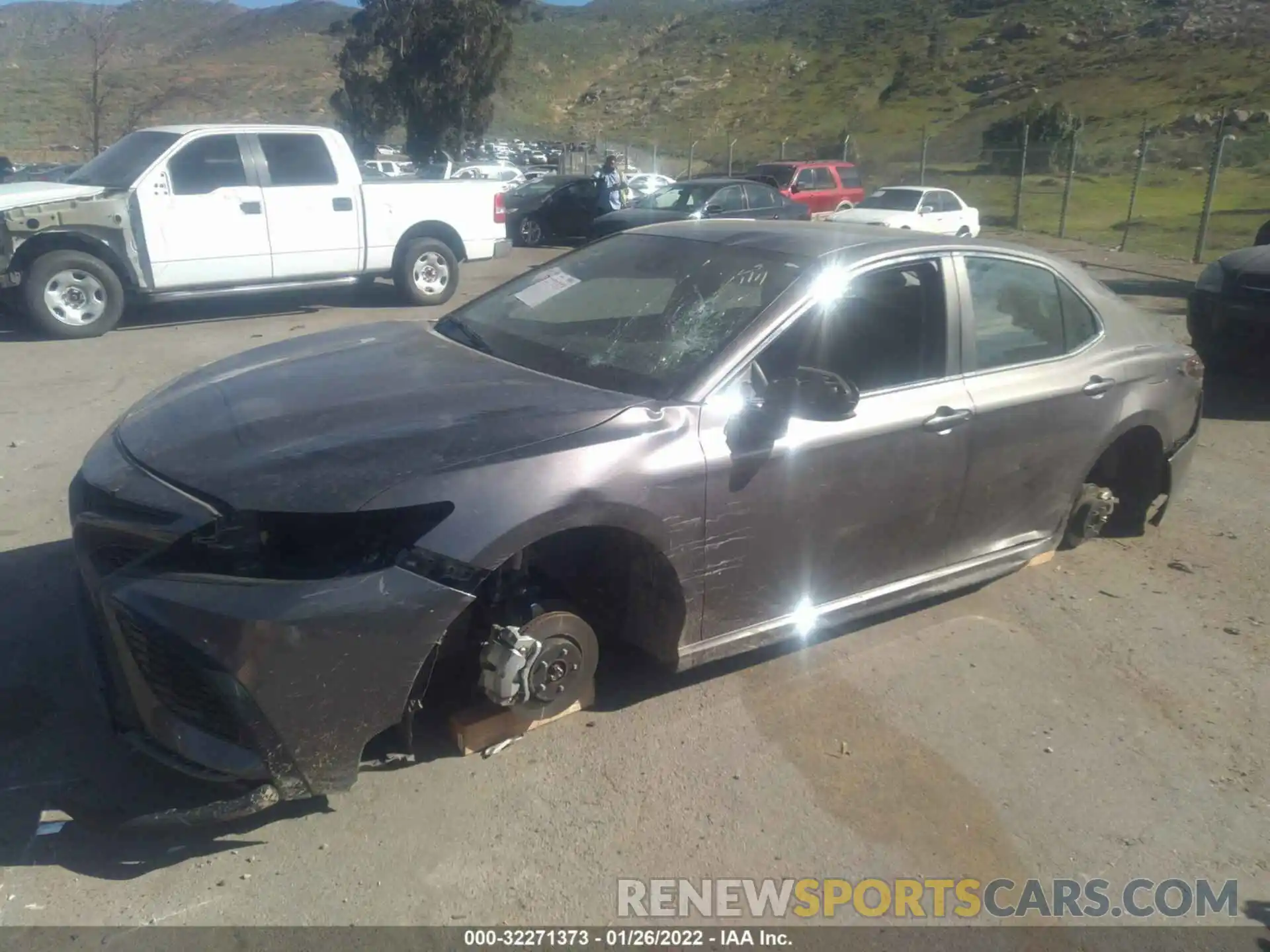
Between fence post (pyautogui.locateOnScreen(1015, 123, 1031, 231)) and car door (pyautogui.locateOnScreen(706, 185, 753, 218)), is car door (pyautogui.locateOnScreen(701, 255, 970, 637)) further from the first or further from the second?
fence post (pyautogui.locateOnScreen(1015, 123, 1031, 231))

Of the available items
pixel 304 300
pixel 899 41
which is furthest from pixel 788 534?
pixel 899 41

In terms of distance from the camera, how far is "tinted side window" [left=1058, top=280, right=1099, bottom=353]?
4.52 metres

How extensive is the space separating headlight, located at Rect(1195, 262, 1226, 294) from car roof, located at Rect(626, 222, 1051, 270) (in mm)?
4806

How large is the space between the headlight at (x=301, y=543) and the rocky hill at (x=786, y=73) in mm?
35459

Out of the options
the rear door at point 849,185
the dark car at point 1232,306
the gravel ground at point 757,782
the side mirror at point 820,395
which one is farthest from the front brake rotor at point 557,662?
the rear door at point 849,185

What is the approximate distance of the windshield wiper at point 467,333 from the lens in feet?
12.9

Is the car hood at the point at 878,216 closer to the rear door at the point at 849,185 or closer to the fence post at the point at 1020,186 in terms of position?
the rear door at the point at 849,185

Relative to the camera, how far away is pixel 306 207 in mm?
10367

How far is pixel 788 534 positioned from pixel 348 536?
151 centimetres

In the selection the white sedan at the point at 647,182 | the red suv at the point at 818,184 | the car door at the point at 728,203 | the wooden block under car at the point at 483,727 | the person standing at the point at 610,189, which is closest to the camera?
the wooden block under car at the point at 483,727

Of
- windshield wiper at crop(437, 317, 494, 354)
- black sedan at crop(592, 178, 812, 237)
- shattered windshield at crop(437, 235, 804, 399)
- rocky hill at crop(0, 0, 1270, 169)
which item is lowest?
black sedan at crop(592, 178, 812, 237)

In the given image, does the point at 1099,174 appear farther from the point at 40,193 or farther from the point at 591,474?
the point at 591,474

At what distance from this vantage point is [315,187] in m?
10.5

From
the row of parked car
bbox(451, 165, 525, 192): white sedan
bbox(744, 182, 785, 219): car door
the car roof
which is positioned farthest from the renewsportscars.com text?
bbox(451, 165, 525, 192): white sedan
